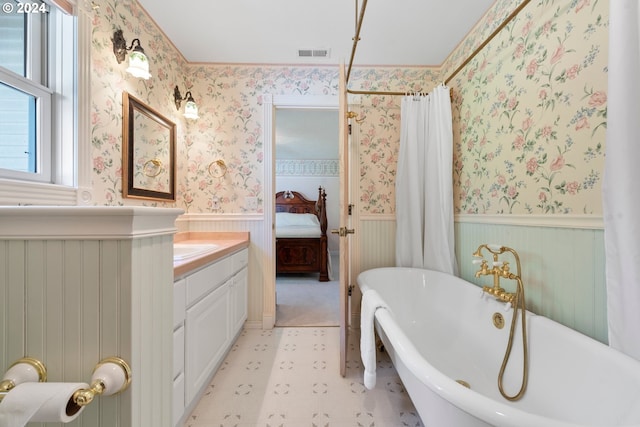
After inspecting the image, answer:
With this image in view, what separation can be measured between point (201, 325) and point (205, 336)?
0.10m

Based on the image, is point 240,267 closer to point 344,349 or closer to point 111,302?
point 344,349

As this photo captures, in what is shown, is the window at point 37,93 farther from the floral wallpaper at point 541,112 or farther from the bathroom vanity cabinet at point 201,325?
the floral wallpaper at point 541,112

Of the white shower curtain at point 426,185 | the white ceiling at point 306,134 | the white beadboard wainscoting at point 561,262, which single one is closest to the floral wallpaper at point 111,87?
the white ceiling at point 306,134

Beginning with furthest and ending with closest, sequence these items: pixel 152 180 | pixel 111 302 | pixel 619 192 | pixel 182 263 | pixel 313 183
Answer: pixel 313 183, pixel 152 180, pixel 182 263, pixel 619 192, pixel 111 302

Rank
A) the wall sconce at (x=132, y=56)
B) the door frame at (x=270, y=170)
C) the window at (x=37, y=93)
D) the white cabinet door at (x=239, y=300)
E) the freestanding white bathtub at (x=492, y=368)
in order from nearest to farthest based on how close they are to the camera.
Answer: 1. the freestanding white bathtub at (x=492, y=368)
2. the window at (x=37, y=93)
3. the wall sconce at (x=132, y=56)
4. the white cabinet door at (x=239, y=300)
5. the door frame at (x=270, y=170)

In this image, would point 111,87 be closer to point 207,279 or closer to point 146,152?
point 146,152

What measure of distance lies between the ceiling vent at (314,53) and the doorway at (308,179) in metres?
0.42

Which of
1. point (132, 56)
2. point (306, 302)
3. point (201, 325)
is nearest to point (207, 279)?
point (201, 325)

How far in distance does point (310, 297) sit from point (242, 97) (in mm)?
2369

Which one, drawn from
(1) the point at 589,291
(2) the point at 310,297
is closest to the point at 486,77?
(1) the point at 589,291

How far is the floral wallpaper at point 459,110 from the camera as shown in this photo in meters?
1.12

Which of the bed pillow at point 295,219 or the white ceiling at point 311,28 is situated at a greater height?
the white ceiling at point 311,28

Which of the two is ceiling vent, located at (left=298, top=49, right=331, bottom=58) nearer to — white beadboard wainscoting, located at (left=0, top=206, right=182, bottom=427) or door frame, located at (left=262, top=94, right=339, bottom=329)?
door frame, located at (left=262, top=94, right=339, bottom=329)

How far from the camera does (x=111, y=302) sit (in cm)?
46
